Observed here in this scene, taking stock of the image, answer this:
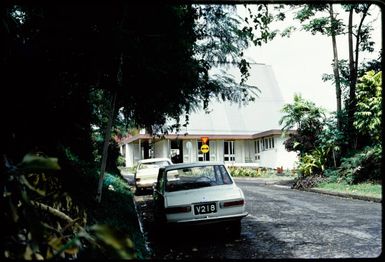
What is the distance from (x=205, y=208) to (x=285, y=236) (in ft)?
6.51

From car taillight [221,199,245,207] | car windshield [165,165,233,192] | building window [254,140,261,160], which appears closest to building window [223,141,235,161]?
building window [254,140,261,160]

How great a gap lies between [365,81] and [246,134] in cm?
1960

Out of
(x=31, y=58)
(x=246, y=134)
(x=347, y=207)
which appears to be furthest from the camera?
(x=246, y=134)

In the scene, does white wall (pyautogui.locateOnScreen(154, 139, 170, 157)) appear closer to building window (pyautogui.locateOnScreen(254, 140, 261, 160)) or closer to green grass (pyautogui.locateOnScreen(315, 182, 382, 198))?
building window (pyautogui.locateOnScreen(254, 140, 261, 160))

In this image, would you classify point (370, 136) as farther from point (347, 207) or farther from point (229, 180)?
point (229, 180)

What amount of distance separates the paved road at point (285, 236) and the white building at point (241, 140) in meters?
20.5

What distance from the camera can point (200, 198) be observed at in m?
7.48

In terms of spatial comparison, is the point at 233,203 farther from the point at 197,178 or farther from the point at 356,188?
the point at 356,188

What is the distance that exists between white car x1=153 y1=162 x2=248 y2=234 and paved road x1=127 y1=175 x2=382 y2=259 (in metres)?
0.51

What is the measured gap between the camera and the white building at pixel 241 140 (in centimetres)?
3397

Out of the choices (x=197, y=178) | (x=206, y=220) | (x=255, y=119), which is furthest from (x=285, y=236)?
(x=255, y=119)

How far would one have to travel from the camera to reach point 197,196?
24.7 feet

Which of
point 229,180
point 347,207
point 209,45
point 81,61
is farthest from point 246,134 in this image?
point 81,61

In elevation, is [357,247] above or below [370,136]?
below
